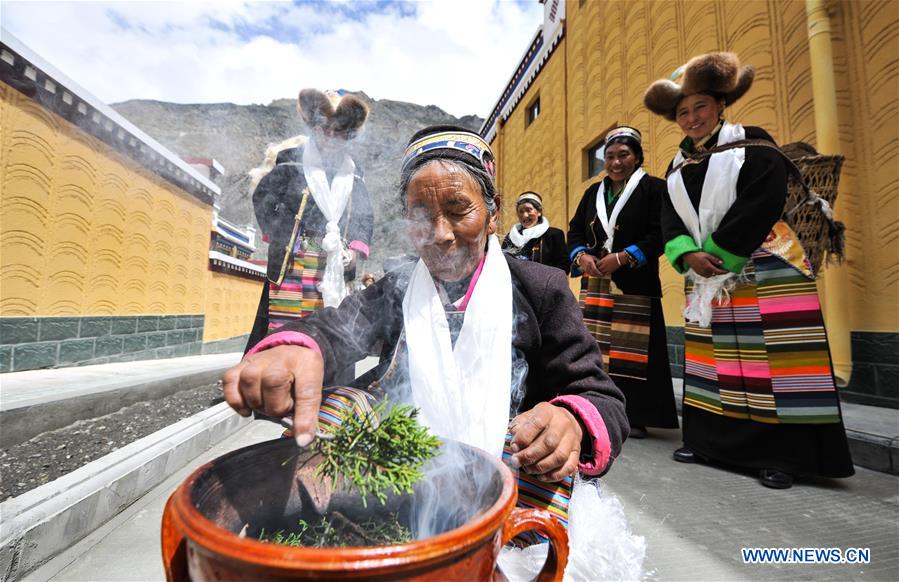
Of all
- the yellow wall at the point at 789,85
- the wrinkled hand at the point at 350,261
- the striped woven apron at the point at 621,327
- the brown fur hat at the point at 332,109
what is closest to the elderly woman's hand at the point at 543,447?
the brown fur hat at the point at 332,109

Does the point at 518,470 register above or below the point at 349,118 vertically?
below

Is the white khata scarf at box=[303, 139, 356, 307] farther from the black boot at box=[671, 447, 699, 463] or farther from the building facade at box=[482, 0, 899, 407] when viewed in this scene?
the black boot at box=[671, 447, 699, 463]

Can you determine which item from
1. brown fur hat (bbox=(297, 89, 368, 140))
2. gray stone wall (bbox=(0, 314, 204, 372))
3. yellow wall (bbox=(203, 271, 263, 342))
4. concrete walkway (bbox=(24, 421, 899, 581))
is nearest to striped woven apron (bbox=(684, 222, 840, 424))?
concrete walkway (bbox=(24, 421, 899, 581))

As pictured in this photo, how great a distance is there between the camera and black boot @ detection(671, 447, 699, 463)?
3029 millimetres

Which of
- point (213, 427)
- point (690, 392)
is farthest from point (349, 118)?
point (690, 392)

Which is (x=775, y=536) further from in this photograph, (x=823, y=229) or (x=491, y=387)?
(x=823, y=229)

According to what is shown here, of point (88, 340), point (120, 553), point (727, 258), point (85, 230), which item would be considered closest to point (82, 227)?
point (85, 230)

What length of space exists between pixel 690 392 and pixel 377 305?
108 inches

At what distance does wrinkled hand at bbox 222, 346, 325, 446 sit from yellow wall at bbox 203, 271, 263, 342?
28.2 feet

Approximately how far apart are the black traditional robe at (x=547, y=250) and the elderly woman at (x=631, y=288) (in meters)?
1.59

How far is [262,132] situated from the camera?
10.6 ft

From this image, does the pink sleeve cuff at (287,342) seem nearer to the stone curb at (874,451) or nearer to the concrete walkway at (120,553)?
the concrete walkway at (120,553)

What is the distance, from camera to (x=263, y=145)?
332cm

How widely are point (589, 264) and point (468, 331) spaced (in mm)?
2752
